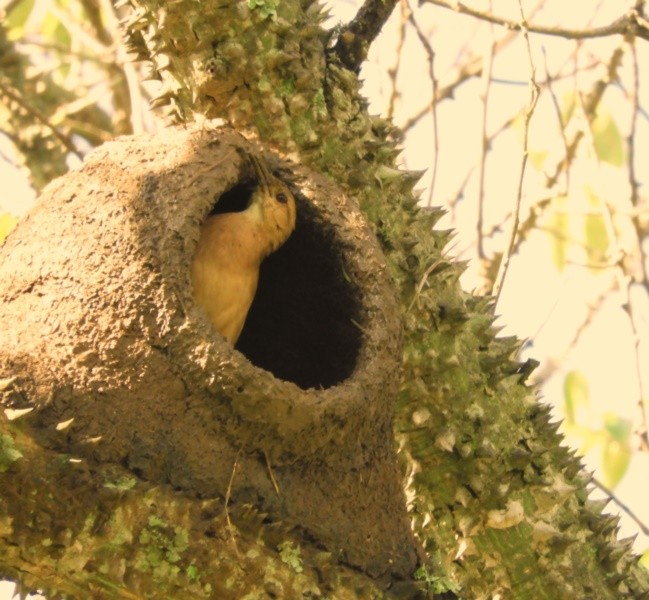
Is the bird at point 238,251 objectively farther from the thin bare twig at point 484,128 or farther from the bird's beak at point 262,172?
the thin bare twig at point 484,128

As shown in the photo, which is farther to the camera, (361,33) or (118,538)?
(361,33)

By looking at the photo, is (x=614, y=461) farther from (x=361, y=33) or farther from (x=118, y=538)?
(x=118, y=538)

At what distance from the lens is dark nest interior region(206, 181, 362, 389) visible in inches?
144

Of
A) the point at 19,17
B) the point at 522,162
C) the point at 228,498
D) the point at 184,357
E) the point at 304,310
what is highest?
the point at 522,162

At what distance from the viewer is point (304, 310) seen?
4.01 metres

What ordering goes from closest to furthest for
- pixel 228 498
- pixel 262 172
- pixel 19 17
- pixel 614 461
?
pixel 228 498
pixel 262 172
pixel 614 461
pixel 19 17

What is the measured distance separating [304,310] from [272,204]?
476mm

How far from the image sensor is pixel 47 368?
2967 mm

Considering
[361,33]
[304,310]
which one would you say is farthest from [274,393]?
[361,33]

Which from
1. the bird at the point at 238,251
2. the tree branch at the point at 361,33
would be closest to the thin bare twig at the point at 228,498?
the bird at the point at 238,251

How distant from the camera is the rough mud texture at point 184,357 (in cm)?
296

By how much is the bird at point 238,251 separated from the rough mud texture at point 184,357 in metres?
0.07

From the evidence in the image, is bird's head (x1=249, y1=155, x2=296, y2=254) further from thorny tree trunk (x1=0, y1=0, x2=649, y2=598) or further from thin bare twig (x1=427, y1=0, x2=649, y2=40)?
thin bare twig (x1=427, y1=0, x2=649, y2=40)

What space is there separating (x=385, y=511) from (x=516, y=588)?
0.51m
